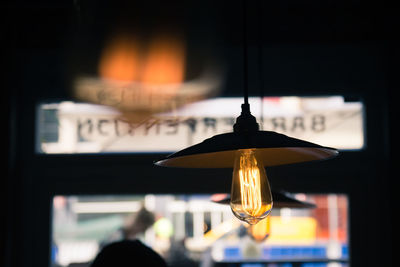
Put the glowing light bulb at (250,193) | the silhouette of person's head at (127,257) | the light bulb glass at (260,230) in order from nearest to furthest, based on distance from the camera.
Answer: the glowing light bulb at (250,193) < the silhouette of person's head at (127,257) < the light bulb glass at (260,230)

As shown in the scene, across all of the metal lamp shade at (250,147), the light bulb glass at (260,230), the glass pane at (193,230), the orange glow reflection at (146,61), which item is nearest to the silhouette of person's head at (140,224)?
the glass pane at (193,230)

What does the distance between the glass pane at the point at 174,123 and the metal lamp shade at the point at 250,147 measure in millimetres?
2014

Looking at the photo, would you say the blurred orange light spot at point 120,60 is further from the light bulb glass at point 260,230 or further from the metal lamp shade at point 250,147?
the metal lamp shade at point 250,147

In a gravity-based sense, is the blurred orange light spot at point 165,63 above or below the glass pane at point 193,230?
above

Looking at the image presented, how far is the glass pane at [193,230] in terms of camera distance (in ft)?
12.0

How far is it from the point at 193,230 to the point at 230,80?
106cm

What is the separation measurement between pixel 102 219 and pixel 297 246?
4.54ft

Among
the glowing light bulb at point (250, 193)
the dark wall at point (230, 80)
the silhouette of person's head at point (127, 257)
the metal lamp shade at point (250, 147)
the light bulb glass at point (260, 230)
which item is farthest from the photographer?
the dark wall at point (230, 80)

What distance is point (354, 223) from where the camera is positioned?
11.7 ft

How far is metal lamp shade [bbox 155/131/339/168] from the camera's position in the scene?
4.18 feet

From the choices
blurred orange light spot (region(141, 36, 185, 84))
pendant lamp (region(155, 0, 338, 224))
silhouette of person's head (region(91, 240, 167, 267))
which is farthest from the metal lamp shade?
blurred orange light spot (region(141, 36, 185, 84))

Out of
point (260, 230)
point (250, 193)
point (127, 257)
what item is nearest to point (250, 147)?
point (250, 193)

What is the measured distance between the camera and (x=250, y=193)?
141 centimetres

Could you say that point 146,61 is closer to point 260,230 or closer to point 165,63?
point 165,63
